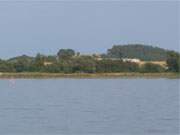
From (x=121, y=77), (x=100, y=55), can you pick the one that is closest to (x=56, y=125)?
(x=121, y=77)

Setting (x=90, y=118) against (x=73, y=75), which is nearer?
(x=90, y=118)

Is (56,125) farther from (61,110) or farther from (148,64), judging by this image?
(148,64)

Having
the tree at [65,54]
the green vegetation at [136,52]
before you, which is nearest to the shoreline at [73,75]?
the tree at [65,54]

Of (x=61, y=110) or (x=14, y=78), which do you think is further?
(x=14, y=78)

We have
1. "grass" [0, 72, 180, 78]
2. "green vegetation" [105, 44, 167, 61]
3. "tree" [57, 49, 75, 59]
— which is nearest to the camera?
"grass" [0, 72, 180, 78]

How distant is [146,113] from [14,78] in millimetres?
77115

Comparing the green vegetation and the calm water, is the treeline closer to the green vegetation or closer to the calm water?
the green vegetation

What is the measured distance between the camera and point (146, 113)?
118 ft

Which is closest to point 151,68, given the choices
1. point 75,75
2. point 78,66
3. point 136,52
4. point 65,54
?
point 78,66

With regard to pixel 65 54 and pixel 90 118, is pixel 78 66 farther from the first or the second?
pixel 90 118

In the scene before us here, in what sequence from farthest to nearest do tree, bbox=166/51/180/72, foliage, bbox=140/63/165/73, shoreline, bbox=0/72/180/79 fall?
shoreline, bbox=0/72/180/79 < foliage, bbox=140/63/165/73 < tree, bbox=166/51/180/72

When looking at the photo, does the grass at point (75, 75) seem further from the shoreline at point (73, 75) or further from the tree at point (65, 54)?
the tree at point (65, 54)

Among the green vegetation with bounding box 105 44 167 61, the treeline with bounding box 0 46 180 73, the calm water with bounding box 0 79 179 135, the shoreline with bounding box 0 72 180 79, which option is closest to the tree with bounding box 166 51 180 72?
the treeline with bounding box 0 46 180 73

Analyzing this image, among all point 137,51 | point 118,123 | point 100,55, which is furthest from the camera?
point 137,51
